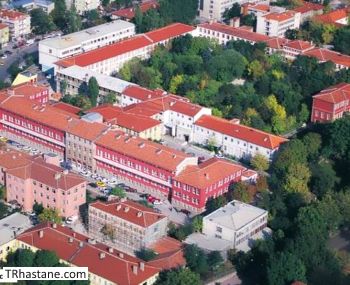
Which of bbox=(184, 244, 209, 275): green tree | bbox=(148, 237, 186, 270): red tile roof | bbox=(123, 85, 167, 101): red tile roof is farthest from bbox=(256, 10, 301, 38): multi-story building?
bbox=(184, 244, 209, 275): green tree

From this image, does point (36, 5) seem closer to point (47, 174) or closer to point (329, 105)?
point (329, 105)

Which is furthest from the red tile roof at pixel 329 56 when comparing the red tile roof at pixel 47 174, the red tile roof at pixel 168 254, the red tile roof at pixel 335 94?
the red tile roof at pixel 168 254

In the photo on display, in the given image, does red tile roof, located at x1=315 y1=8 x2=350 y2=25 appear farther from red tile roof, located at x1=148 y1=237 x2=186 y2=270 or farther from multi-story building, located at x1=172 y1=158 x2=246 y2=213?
red tile roof, located at x1=148 y1=237 x2=186 y2=270

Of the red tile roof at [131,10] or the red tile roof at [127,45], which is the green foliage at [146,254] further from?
the red tile roof at [131,10]

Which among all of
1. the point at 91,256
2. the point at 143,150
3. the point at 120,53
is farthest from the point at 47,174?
the point at 120,53

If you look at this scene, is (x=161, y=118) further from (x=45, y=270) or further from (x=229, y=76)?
(x=45, y=270)
